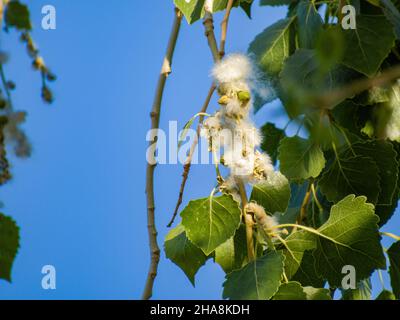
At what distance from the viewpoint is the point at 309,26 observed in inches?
40.6

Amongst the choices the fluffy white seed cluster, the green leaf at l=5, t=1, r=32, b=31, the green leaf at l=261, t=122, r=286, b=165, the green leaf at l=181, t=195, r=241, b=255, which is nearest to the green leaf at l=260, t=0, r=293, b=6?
the green leaf at l=261, t=122, r=286, b=165

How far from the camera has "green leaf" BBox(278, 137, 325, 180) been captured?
0.92 metres

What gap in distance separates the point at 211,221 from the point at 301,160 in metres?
0.23

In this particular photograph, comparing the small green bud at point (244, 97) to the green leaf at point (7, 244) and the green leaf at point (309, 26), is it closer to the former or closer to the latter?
the green leaf at point (309, 26)

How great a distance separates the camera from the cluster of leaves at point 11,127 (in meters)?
0.37

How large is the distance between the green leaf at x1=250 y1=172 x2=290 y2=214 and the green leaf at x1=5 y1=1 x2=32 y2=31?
546 millimetres

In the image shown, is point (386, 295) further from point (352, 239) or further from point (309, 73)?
point (309, 73)

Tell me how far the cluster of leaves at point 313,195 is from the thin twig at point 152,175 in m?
0.05

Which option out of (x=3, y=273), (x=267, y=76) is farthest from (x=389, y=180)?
(x=3, y=273)

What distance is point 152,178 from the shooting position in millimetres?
858

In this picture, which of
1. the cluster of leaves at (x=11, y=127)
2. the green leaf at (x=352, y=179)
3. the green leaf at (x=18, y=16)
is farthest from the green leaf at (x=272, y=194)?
the green leaf at (x=18, y=16)

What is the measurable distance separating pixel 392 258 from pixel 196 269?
0.38 metres

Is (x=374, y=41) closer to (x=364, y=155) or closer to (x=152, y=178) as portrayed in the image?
(x=364, y=155)

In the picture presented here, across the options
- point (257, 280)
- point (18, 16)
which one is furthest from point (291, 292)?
point (18, 16)
